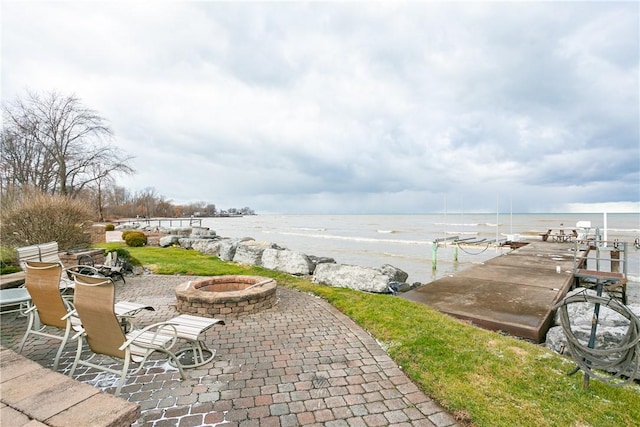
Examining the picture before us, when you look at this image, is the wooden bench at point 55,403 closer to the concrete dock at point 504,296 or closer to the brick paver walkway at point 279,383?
the brick paver walkway at point 279,383

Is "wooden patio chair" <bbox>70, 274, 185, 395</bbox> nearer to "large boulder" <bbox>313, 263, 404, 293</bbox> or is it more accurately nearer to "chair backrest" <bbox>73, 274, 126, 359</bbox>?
"chair backrest" <bbox>73, 274, 126, 359</bbox>

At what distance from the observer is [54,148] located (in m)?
18.8

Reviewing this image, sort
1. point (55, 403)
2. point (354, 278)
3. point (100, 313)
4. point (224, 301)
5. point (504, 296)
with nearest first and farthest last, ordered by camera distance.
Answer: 1. point (55, 403)
2. point (100, 313)
3. point (224, 301)
4. point (504, 296)
5. point (354, 278)

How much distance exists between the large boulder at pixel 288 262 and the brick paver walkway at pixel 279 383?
559 centimetres

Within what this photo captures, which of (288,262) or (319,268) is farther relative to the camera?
(288,262)

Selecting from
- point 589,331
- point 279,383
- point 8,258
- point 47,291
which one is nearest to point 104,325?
point 47,291

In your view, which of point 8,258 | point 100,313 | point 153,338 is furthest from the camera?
point 8,258

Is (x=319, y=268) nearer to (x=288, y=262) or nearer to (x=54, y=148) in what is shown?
(x=288, y=262)

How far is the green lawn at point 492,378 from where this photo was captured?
2.73 meters

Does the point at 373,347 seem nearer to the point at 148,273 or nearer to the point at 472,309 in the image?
the point at 472,309

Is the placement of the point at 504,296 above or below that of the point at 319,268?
below

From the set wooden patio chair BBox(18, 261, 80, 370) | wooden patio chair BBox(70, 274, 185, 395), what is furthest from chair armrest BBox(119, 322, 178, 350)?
wooden patio chair BBox(18, 261, 80, 370)

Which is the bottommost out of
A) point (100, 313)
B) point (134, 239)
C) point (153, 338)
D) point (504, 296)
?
point (504, 296)

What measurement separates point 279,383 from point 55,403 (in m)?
1.83
